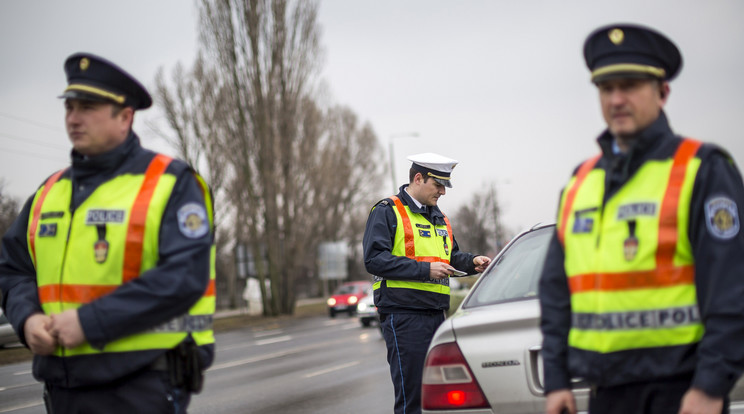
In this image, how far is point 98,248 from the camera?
268cm

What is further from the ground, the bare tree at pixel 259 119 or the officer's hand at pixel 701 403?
the bare tree at pixel 259 119

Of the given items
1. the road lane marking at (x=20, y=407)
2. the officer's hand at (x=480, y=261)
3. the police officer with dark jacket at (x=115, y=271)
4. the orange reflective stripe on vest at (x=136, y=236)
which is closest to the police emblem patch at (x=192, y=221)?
the police officer with dark jacket at (x=115, y=271)

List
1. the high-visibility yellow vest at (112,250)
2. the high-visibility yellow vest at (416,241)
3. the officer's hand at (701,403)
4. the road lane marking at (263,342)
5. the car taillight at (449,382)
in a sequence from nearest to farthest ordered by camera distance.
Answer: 1. the officer's hand at (701,403)
2. the high-visibility yellow vest at (112,250)
3. the car taillight at (449,382)
4. the high-visibility yellow vest at (416,241)
5. the road lane marking at (263,342)

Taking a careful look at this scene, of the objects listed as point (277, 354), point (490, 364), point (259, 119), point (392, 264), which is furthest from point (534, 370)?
point (259, 119)

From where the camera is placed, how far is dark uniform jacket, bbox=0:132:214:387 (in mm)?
2555

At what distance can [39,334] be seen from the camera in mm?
2615

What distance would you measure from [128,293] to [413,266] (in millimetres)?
2618

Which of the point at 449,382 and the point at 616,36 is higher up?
the point at 616,36

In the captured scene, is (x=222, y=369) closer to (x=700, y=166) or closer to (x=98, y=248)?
(x=98, y=248)

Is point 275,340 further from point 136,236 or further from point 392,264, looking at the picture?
point 136,236

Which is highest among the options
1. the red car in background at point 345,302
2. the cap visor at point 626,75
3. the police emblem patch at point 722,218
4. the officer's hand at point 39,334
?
the cap visor at point 626,75

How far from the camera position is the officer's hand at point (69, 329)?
8.30 feet

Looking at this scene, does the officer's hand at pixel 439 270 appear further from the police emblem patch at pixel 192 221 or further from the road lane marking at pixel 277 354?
the road lane marking at pixel 277 354

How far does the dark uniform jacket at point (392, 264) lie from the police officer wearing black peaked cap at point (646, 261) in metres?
2.41
